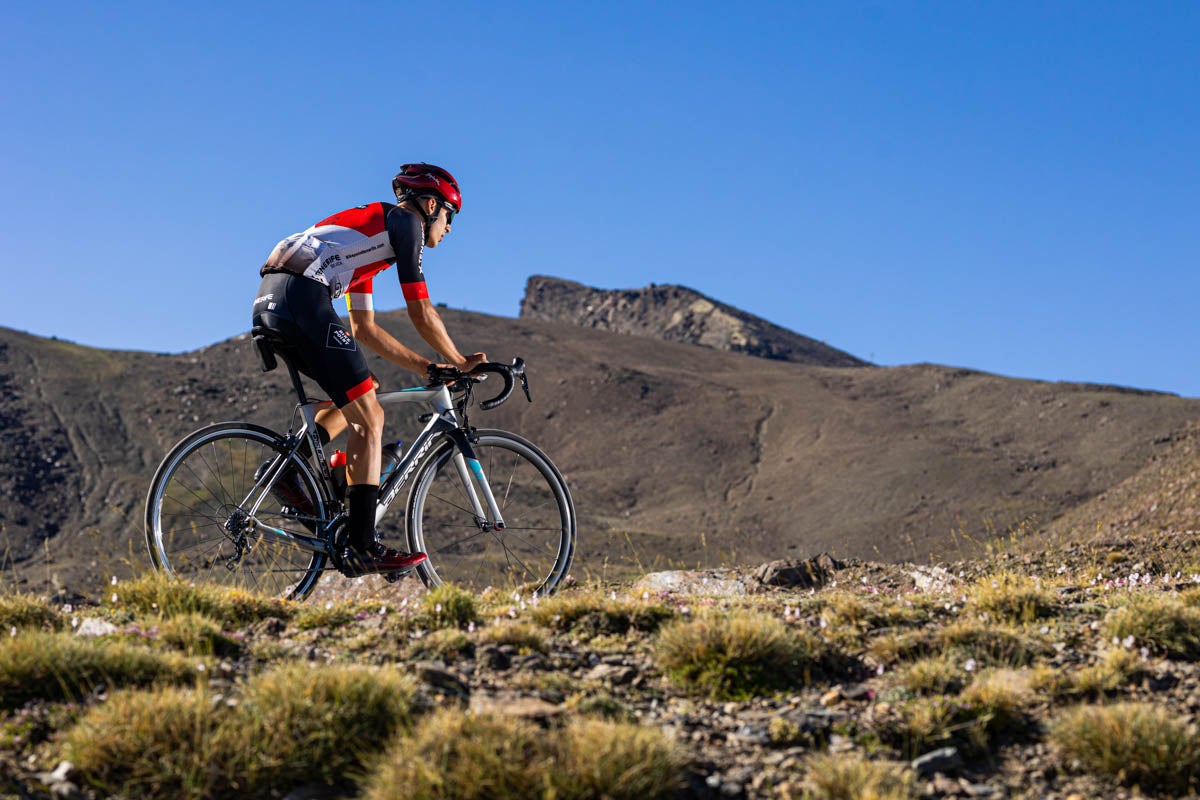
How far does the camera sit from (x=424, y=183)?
20.5 feet

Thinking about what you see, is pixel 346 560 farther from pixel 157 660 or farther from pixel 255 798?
pixel 255 798

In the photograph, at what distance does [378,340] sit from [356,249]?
23.5 inches

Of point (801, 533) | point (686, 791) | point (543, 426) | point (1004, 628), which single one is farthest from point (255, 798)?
point (543, 426)

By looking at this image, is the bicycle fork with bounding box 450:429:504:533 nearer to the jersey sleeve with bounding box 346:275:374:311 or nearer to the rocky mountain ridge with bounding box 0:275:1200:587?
the jersey sleeve with bounding box 346:275:374:311

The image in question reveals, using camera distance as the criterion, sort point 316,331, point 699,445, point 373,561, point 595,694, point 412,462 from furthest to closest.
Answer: point 699,445 → point 412,462 → point 373,561 → point 316,331 → point 595,694

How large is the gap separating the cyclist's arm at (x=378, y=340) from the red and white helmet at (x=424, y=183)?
730 mm

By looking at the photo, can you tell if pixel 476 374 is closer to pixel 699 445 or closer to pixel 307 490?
pixel 307 490

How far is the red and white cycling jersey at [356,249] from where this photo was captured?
5.97 metres

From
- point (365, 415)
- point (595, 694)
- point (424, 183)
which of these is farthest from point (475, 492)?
point (595, 694)

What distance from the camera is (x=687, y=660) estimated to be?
4570 mm

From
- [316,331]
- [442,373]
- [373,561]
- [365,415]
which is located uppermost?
[316,331]

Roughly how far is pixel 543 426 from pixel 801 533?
1749 cm

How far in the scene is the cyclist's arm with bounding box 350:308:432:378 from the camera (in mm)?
6367

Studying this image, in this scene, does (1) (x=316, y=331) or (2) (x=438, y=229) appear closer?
(1) (x=316, y=331)
